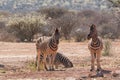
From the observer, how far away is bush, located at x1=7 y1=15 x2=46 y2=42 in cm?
4122

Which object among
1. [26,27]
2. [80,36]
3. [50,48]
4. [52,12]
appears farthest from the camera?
[52,12]

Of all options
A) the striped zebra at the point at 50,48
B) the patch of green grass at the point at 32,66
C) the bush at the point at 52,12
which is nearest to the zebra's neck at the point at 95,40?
the striped zebra at the point at 50,48

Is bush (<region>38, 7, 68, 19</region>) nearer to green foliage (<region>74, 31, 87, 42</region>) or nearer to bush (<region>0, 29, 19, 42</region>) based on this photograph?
bush (<region>0, 29, 19, 42</region>)

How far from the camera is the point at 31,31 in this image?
41.4 m

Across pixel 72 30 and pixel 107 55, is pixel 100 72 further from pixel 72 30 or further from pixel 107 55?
pixel 72 30

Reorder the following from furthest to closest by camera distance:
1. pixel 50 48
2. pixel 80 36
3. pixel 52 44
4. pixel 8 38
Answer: pixel 8 38
pixel 80 36
pixel 50 48
pixel 52 44

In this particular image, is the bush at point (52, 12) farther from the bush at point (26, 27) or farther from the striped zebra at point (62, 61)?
the striped zebra at point (62, 61)

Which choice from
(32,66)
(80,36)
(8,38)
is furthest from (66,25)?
(32,66)

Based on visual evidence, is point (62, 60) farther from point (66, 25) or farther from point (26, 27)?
point (66, 25)

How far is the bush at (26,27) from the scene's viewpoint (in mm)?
41219

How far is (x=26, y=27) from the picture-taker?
41.9 meters

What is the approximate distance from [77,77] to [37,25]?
94.7 ft

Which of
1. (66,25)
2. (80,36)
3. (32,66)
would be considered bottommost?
(80,36)

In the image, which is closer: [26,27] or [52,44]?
Result: [52,44]
